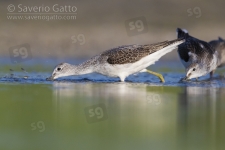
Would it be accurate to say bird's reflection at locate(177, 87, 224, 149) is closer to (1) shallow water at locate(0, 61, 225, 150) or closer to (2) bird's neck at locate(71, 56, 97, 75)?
(1) shallow water at locate(0, 61, 225, 150)

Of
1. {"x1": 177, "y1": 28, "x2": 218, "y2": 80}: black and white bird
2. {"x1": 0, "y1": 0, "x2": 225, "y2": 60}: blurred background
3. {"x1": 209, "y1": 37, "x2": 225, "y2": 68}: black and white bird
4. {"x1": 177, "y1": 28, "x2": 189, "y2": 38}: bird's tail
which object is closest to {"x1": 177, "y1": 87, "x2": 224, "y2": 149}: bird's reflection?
{"x1": 177, "y1": 28, "x2": 218, "y2": 80}: black and white bird

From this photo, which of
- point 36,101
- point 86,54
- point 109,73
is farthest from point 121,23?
point 36,101

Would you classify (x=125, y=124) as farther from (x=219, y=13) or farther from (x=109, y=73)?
(x=219, y=13)

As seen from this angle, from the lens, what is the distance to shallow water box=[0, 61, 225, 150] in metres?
9.09

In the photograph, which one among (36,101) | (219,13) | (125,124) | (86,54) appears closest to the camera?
(125,124)

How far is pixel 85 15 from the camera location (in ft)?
79.8

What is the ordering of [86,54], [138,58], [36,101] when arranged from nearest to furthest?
1. [36,101]
2. [138,58]
3. [86,54]

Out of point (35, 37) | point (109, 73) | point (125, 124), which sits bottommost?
point (125, 124)

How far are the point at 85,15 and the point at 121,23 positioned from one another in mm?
1521

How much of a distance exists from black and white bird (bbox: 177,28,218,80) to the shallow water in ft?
1.32

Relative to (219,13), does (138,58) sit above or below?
below

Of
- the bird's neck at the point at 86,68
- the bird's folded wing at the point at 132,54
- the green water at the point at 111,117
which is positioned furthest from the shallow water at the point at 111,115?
the bird's folded wing at the point at 132,54

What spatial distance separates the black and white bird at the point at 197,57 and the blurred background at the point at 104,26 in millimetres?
5033

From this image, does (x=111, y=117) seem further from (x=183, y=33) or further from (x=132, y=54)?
(x=183, y=33)
